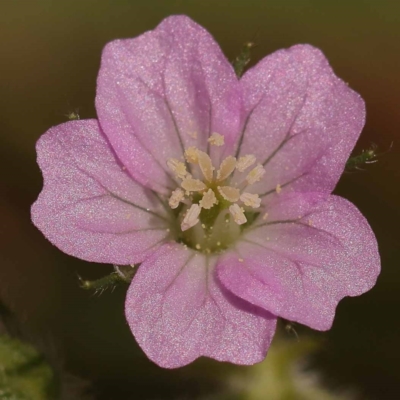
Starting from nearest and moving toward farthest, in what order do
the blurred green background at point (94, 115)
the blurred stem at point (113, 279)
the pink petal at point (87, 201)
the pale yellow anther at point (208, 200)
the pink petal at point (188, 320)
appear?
the blurred stem at point (113, 279), the pink petal at point (188, 320), the pink petal at point (87, 201), the pale yellow anther at point (208, 200), the blurred green background at point (94, 115)

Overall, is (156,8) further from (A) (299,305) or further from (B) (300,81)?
(A) (299,305)

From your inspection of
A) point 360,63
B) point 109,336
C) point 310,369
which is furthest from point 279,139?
point 360,63

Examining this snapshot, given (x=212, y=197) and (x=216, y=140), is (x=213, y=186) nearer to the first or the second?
(x=212, y=197)

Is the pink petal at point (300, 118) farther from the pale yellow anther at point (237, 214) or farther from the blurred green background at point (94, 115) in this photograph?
the blurred green background at point (94, 115)

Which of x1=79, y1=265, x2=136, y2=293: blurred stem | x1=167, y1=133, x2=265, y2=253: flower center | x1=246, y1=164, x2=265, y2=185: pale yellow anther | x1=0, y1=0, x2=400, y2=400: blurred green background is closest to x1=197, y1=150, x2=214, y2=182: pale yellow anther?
x1=167, y1=133, x2=265, y2=253: flower center

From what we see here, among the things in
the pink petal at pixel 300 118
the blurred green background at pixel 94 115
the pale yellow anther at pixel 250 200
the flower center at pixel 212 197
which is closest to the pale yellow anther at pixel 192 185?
the flower center at pixel 212 197

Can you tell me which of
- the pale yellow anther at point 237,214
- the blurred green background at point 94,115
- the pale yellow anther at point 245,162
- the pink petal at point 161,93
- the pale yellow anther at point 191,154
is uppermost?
the pink petal at point 161,93

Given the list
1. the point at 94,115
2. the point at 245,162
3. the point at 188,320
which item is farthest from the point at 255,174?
the point at 94,115

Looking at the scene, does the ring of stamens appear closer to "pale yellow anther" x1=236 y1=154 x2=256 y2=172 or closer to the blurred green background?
"pale yellow anther" x1=236 y1=154 x2=256 y2=172
